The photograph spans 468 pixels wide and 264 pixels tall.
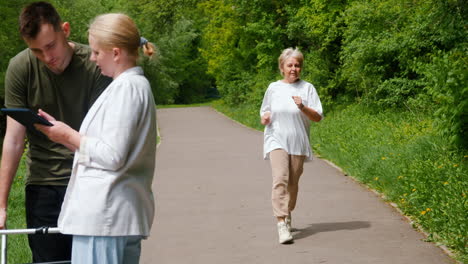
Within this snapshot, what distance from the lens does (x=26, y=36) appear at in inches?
150

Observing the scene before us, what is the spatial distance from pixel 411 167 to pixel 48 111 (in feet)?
21.2

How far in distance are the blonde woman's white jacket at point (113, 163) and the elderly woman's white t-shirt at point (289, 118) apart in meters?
4.55

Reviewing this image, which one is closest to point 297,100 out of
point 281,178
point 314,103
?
point 314,103

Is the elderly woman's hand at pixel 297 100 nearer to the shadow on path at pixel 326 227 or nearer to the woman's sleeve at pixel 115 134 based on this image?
the shadow on path at pixel 326 227

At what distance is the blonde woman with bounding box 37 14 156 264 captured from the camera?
3240 mm

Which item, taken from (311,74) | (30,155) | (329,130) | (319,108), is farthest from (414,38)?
(30,155)

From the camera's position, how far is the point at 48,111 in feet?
13.8

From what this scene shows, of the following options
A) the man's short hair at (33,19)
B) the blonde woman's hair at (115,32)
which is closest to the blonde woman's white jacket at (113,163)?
the blonde woman's hair at (115,32)

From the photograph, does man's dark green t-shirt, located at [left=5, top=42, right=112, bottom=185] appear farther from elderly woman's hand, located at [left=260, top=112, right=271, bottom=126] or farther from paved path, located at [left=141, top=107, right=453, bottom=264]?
elderly woman's hand, located at [left=260, top=112, right=271, bottom=126]

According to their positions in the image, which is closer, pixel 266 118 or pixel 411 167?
pixel 266 118

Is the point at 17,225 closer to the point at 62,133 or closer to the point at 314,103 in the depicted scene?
the point at 314,103

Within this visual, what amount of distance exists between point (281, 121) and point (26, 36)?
4347 mm

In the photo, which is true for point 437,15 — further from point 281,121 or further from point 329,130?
point 281,121

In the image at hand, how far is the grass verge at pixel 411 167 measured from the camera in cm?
742
